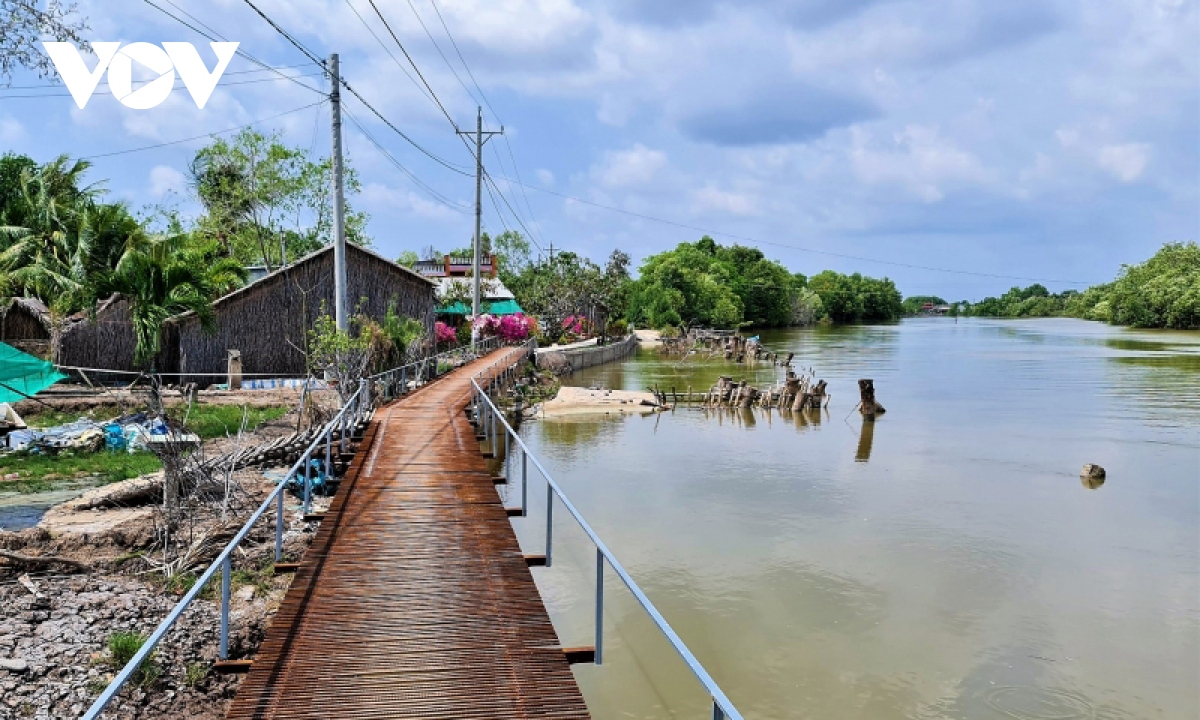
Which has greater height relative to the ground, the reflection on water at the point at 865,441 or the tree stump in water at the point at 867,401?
the tree stump in water at the point at 867,401

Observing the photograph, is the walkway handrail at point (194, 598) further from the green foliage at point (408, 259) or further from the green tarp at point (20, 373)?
the green foliage at point (408, 259)

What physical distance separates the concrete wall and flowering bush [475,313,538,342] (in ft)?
5.10

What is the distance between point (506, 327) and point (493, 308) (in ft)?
29.4

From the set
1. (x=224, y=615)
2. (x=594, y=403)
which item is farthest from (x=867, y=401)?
(x=224, y=615)

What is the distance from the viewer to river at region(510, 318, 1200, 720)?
9.03 metres

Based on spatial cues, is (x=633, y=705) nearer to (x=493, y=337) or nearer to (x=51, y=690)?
(x=51, y=690)

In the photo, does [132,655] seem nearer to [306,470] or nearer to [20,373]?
[306,470]

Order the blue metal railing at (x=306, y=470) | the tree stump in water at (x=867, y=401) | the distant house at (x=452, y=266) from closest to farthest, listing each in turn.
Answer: the blue metal railing at (x=306, y=470)
the tree stump in water at (x=867, y=401)
the distant house at (x=452, y=266)

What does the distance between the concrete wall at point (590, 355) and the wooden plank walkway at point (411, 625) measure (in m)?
27.3

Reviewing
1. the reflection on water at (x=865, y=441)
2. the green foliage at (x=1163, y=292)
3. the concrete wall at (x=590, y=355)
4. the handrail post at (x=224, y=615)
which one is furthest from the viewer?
the green foliage at (x=1163, y=292)

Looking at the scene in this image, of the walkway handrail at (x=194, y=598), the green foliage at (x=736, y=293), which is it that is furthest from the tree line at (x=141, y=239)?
the green foliage at (x=736, y=293)

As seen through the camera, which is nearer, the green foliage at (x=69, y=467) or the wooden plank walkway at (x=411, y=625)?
the wooden plank walkway at (x=411, y=625)

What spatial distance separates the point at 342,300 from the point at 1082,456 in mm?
19154

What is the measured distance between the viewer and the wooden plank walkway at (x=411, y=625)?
505cm
